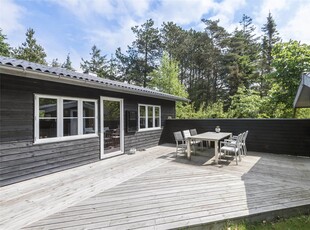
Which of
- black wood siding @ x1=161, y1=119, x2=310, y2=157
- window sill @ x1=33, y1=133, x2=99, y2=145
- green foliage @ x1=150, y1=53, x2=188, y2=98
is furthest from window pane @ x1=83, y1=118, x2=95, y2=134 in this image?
green foliage @ x1=150, y1=53, x2=188, y2=98

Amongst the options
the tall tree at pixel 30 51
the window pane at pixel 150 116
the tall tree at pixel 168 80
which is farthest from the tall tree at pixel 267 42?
the tall tree at pixel 30 51

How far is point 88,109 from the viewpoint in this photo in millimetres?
5379

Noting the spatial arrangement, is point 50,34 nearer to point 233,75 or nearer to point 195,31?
point 195,31

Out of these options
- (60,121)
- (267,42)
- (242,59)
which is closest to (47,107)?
(60,121)

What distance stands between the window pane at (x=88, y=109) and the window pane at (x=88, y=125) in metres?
0.14

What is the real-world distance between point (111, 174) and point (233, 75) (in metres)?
17.9

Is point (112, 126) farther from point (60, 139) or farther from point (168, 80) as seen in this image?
point (168, 80)

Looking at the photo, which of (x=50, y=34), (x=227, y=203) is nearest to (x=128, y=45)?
(x=50, y=34)

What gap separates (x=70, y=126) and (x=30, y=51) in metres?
19.6

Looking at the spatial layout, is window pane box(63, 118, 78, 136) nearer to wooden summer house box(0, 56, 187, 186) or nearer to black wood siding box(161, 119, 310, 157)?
wooden summer house box(0, 56, 187, 186)

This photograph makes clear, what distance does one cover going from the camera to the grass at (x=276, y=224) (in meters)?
2.42

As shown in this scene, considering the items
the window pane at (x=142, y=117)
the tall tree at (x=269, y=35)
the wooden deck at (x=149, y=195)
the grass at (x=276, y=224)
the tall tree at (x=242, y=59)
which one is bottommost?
the grass at (x=276, y=224)

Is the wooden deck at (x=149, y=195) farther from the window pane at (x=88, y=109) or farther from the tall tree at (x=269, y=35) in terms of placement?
the tall tree at (x=269, y=35)

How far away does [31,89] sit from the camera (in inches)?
159
